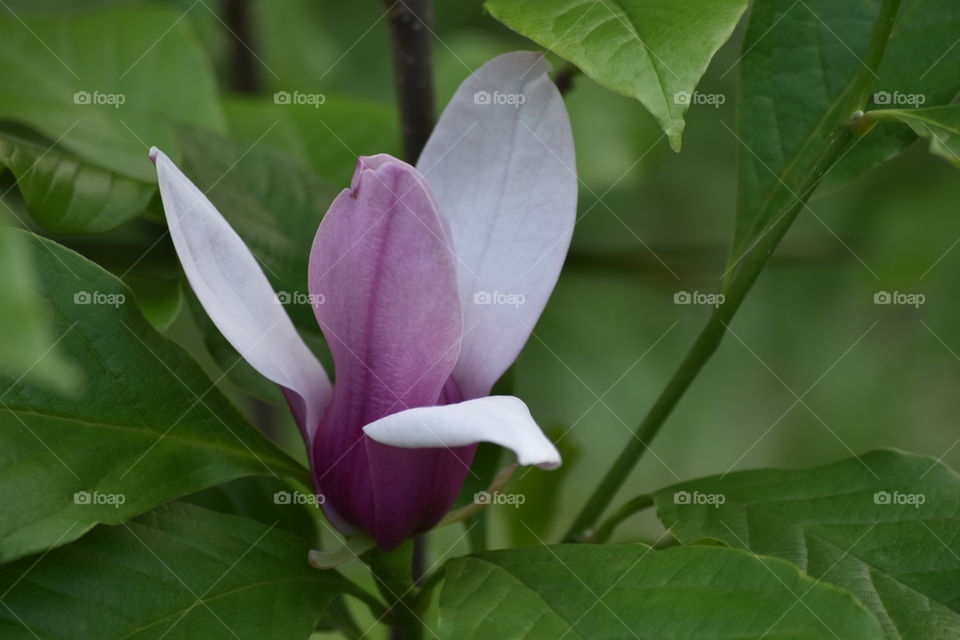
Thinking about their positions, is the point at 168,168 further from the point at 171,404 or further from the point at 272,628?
→ the point at 272,628

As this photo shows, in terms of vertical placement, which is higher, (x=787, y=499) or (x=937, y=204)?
(x=937, y=204)

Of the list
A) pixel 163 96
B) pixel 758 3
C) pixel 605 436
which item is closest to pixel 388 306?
pixel 758 3

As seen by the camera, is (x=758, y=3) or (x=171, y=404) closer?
(x=171, y=404)

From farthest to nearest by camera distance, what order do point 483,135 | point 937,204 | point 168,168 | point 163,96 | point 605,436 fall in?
point 605,436 → point 937,204 → point 163,96 → point 483,135 → point 168,168
